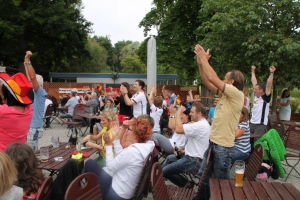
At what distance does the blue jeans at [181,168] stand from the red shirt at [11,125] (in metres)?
1.98

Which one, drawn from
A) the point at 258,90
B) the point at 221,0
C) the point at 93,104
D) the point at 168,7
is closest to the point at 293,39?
the point at 221,0

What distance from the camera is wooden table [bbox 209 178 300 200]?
8.22 ft

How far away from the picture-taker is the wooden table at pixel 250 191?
2506mm

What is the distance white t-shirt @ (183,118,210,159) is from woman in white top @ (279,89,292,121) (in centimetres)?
597

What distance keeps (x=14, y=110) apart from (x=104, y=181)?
117cm

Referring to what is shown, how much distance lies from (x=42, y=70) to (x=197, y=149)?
25371 mm

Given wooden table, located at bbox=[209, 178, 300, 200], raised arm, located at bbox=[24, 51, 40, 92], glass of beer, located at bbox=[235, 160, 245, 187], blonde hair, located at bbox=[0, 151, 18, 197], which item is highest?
raised arm, located at bbox=[24, 51, 40, 92]

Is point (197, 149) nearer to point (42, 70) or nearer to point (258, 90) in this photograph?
point (258, 90)

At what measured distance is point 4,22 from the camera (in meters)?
20.0

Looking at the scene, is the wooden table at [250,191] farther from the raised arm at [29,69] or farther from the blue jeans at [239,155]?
the raised arm at [29,69]

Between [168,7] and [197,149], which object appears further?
[168,7]

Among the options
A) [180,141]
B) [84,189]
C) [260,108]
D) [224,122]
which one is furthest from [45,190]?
[260,108]

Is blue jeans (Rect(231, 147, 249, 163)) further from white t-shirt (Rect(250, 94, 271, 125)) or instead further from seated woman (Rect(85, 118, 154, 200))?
seated woman (Rect(85, 118, 154, 200))

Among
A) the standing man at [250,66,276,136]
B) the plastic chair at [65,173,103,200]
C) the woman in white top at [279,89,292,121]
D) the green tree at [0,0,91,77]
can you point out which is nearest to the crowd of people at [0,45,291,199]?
the plastic chair at [65,173,103,200]
